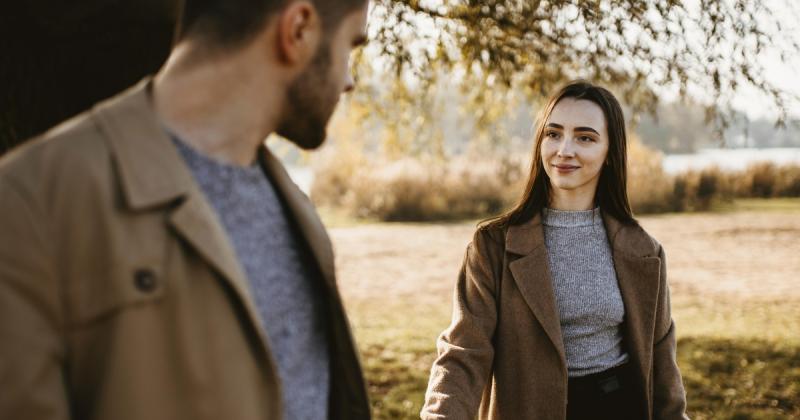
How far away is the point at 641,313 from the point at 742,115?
3418mm

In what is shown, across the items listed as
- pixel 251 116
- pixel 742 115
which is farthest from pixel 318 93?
pixel 742 115

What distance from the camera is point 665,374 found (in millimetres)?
2781

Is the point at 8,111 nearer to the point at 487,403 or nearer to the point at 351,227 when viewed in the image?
the point at 487,403

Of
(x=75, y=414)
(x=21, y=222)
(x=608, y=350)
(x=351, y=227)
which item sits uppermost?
(x=21, y=222)

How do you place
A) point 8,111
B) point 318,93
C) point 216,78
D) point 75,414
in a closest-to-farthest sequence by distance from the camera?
point 75,414
point 216,78
point 318,93
point 8,111

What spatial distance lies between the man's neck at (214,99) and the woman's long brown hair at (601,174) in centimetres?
157

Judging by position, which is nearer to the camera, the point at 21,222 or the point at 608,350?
the point at 21,222

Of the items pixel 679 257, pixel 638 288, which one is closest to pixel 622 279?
pixel 638 288

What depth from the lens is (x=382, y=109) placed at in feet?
27.0

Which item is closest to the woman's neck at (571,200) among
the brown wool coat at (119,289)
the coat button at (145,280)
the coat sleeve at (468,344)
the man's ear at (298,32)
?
the coat sleeve at (468,344)

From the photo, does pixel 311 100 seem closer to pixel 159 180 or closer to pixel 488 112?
pixel 159 180

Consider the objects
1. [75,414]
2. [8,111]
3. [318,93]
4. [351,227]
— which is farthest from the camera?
[351,227]

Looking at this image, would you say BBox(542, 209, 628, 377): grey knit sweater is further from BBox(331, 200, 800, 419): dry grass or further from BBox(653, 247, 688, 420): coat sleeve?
BBox(331, 200, 800, 419): dry grass

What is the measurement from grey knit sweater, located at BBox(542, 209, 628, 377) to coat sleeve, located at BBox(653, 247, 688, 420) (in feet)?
0.55
